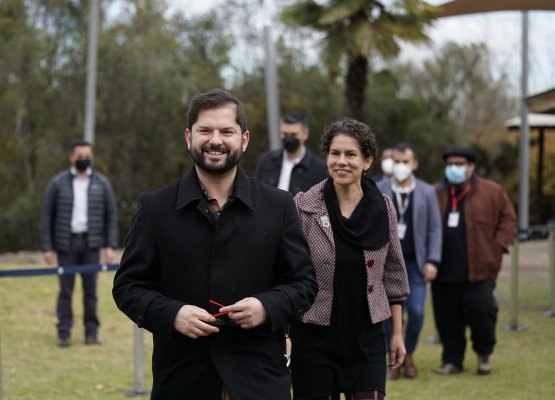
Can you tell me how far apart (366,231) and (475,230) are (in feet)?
14.5

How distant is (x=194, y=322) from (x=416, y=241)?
224 inches

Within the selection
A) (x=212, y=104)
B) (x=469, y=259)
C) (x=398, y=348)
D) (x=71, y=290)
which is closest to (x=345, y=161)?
(x=398, y=348)

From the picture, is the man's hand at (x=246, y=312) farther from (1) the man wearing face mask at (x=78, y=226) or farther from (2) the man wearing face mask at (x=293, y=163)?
(1) the man wearing face mask at (x=78, y=226)

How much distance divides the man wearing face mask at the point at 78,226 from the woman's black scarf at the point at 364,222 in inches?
Result: 249

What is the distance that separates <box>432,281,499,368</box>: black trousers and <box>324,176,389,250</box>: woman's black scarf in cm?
427

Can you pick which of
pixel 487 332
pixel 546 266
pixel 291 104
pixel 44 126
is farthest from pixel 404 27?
pixel 44 126

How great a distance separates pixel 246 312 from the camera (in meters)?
3.76

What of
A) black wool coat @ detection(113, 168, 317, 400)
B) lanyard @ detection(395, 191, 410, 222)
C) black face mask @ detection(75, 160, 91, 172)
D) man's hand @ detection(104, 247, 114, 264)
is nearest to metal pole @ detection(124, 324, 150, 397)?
lanyard @ detection(395, 191, 410, 222)

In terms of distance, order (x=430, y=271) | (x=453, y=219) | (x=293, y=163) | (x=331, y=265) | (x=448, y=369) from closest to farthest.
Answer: (x=331, y=265), (x=430, y=271), (x=448, y=369), (x=453, y=219), (x=293, y=163)

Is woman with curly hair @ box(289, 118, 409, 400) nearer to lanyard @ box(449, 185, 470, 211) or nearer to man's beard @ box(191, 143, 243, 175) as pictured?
man's beard @ box(191, 143, 243, 175)

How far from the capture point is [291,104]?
35.6m

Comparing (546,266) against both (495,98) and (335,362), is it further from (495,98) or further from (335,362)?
(495,98)

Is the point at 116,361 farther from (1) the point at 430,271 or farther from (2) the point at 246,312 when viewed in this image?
(2) the point at 246,312

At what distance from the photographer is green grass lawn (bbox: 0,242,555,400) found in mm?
8688
